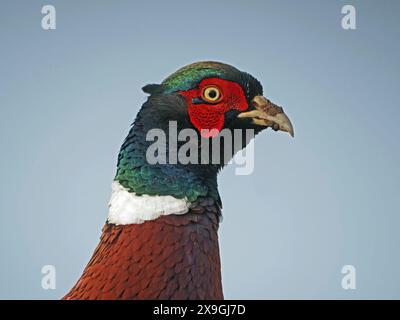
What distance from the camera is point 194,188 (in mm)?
3191

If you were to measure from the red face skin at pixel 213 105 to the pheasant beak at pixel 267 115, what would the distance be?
0.19 ft

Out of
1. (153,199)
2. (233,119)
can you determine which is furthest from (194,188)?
(233,119)

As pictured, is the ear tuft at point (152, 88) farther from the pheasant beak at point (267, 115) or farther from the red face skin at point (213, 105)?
the pheasant beak at point (267, 115)

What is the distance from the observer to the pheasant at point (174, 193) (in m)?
2.92

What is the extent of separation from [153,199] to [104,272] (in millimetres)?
455

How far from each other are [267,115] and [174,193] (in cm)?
75

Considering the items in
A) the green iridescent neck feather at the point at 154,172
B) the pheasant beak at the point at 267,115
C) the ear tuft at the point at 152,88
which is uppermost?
the ear tuft at the point at 152,88

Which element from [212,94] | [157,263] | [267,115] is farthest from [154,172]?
[267,115]

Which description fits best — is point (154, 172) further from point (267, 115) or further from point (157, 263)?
point (267, 115)

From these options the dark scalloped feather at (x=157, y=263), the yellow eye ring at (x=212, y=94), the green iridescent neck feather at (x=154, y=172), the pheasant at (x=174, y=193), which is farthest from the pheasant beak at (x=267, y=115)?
the dark scalloped feather at (x=157, y=263)

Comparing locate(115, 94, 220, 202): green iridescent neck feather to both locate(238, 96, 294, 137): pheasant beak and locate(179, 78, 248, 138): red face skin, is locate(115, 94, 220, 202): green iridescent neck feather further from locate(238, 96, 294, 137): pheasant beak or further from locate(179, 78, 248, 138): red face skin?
locate(238, 96, 294, 137): pheasant beak
